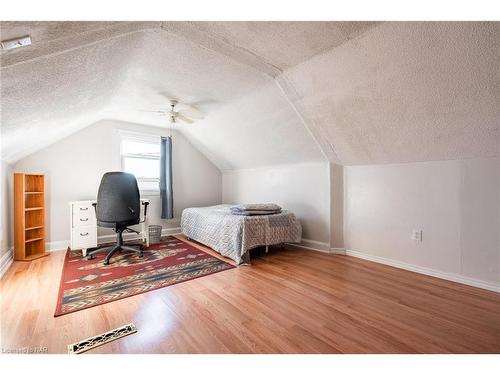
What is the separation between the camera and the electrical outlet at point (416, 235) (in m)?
2.44

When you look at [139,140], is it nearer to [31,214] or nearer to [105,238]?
[105,238]

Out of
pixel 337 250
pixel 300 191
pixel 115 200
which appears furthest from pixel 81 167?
pixel 337 250

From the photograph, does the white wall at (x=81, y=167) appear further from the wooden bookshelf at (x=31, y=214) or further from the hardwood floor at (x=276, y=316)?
the hardwood floor at (x=276, y=316)

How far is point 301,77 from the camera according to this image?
221 cm

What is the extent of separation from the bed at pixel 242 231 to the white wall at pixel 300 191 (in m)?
0.29

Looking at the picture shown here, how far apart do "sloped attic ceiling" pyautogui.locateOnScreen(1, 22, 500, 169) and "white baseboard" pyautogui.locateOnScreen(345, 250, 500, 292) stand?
1.12 meters

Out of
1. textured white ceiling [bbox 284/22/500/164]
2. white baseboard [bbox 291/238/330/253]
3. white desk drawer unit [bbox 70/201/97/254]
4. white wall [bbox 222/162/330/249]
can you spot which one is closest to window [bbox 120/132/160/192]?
white desk drawer unit [bbox 70/201/97/254]

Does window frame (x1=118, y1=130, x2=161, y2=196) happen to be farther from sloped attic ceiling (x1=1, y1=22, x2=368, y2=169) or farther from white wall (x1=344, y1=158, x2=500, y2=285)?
white wall (x1=344, y1=158, x2=500, y2=285)

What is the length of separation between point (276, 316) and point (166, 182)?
132 inches

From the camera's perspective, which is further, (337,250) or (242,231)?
(337,250)

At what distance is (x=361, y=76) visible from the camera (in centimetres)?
195

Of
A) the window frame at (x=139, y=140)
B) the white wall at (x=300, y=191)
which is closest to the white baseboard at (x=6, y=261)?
the window frame at (x=139, y=140)
